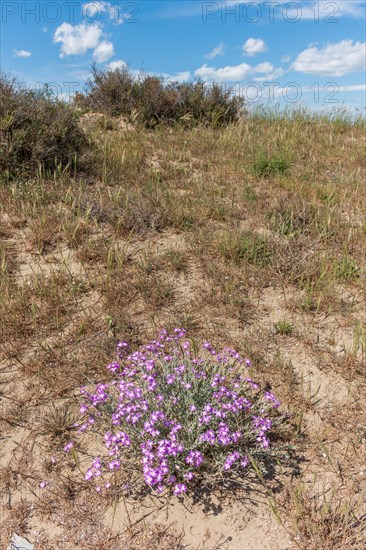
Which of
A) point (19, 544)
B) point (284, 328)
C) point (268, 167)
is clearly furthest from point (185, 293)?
point (268, 167)

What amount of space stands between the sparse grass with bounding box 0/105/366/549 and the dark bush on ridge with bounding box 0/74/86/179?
0.25 m

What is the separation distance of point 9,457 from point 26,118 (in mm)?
4645

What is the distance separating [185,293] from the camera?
157 inches

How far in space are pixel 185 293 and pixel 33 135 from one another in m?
3.31

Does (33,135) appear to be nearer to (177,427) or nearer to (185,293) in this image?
(185,293)

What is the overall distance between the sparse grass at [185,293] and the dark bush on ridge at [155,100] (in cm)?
277

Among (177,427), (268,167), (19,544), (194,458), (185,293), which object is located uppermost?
(268,167)

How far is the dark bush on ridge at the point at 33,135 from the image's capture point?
18.0 ft

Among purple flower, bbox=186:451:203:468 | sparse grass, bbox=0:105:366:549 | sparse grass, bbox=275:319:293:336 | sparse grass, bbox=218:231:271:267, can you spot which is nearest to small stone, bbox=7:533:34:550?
sparse grass, bbox=0:105:366:549

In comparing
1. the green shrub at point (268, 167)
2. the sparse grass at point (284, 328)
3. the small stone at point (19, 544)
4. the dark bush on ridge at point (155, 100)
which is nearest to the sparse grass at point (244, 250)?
the sparse grass at point (284, 328)

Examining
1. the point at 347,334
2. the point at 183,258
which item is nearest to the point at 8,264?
the point at 183,258

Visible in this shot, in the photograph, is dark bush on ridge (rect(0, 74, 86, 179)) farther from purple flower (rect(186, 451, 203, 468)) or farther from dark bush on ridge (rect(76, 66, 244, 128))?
purple flower (rect(186, 451, 203, 468))

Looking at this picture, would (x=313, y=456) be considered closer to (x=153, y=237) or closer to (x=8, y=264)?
(x=153, y=237)

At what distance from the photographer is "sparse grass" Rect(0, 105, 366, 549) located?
258 cm
